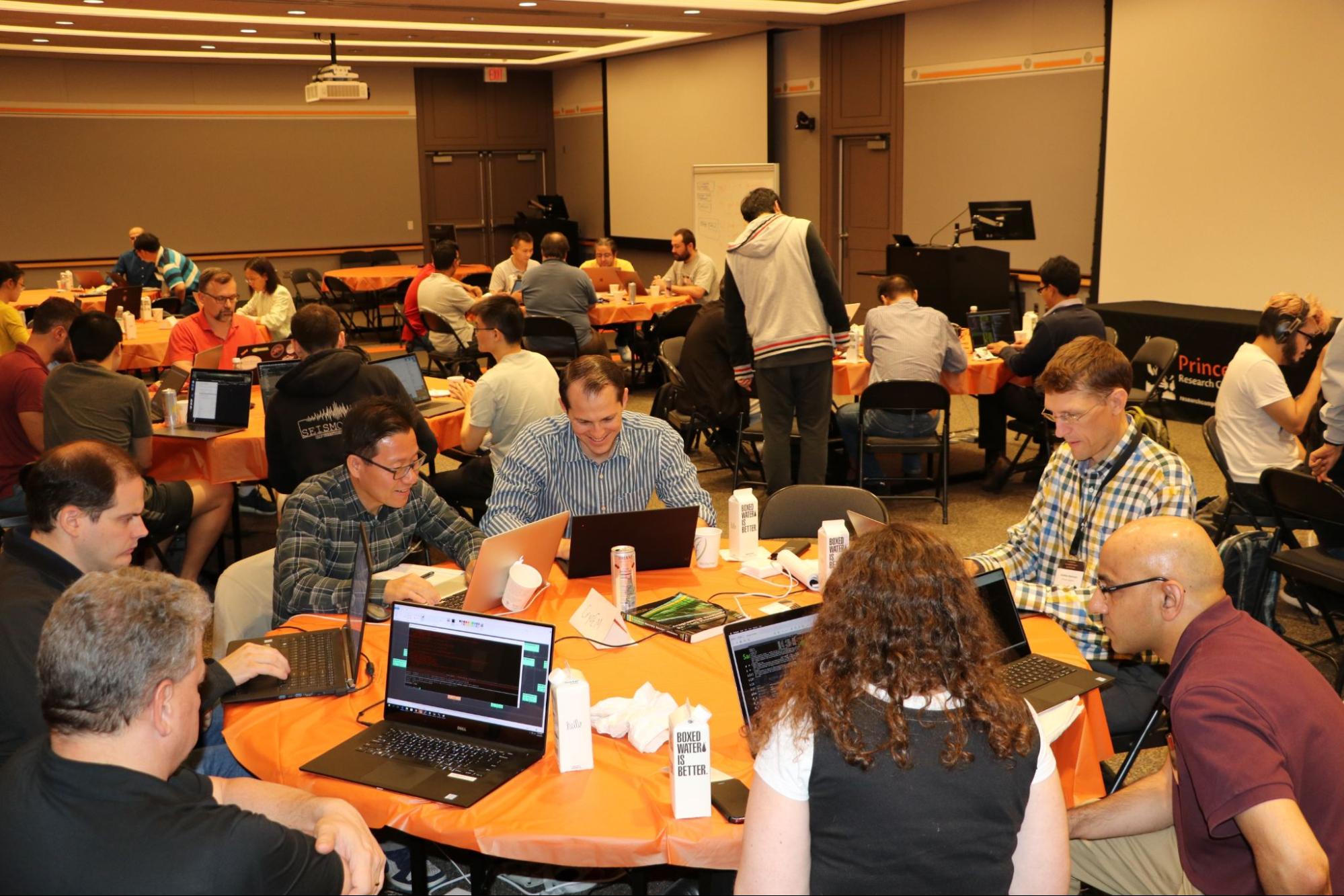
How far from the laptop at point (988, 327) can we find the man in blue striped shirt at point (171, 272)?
7.15m

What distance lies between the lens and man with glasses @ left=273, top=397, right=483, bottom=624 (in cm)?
317

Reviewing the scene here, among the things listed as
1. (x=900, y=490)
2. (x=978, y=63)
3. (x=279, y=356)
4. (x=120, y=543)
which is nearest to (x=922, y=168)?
(x=978, y=63)

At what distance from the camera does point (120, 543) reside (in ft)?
9.23

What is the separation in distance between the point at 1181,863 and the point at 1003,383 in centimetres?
496

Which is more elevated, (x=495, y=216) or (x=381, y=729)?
(x=495, y=216)

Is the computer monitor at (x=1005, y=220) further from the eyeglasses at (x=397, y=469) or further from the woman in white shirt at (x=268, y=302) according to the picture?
the eyeglasses at (x=397, y=469)

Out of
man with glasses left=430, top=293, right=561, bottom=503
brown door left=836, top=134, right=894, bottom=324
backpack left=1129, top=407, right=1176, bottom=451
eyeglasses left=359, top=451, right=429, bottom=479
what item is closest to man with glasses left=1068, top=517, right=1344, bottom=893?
eyeglasses left=359, top=451, right=429, bottom=479

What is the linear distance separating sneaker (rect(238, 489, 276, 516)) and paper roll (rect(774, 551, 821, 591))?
14.5 feet

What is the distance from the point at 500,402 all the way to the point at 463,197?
12678 mm

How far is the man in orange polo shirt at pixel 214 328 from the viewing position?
6648 millimetres

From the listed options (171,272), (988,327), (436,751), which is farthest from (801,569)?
(171,272)

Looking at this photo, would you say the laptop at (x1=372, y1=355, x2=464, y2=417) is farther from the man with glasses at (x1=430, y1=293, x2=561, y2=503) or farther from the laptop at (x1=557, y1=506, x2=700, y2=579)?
the laptop at (x1=557, y1=506, x2=700, y2=579)

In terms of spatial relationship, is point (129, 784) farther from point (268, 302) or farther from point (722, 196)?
point (722, 196)

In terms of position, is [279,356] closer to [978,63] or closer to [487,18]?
[487,18]
